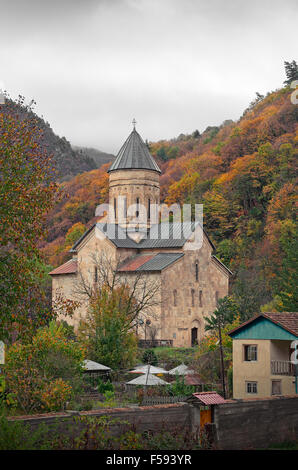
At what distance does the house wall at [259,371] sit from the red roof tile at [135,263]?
57.5 ft

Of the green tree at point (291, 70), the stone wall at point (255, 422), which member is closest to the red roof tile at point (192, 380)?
the stone wall at point (255, 422)

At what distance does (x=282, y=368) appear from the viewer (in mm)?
24672

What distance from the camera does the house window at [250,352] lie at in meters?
25.5

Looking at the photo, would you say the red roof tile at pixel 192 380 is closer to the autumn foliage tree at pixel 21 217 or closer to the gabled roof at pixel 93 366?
the gabled roof at pixel 93 366

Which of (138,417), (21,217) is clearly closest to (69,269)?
(138,417)

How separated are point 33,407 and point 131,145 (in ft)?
107

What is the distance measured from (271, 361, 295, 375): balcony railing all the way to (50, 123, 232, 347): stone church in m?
16.4

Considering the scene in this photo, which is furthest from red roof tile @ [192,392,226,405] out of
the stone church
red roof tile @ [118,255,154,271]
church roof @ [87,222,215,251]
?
church roof @ [87,222,215,251]

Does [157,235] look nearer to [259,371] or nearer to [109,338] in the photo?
[109,338]

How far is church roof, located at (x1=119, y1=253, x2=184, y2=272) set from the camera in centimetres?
4166

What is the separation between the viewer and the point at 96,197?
8344 cm

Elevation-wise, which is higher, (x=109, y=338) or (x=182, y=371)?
(x=109, y=338)

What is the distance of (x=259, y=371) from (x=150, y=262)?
18443 mm
